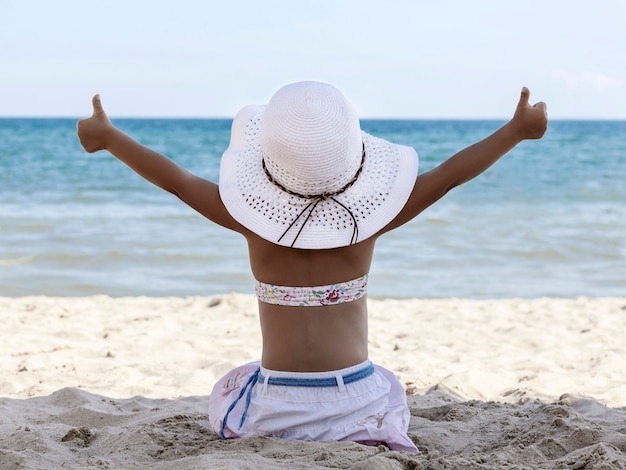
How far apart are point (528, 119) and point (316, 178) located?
672 mm

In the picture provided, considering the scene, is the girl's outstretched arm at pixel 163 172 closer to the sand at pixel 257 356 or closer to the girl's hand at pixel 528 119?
the sand at pixel 257 356

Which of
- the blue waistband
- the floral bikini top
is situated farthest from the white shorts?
the floral bikini top

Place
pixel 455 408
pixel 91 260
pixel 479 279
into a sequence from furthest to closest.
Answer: pixel 91 260 → pixel 479 279 → pixel 455 408

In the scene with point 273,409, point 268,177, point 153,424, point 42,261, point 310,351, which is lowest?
point 42,261

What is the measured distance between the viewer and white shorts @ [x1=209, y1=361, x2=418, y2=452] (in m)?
2.32

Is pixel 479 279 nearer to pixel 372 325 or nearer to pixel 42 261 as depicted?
pixel 372 325

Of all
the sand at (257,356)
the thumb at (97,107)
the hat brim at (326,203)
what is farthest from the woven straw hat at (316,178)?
the sand at (257,356)

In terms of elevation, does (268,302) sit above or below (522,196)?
above

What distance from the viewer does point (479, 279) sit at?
22.5 ft

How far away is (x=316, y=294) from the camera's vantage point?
232 cm

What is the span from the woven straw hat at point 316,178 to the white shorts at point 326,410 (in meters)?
0.42

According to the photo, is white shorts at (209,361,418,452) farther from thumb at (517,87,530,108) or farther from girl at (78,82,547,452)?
thumb at (517,87,530,108)

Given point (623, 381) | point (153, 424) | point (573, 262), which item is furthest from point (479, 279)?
point (153, 424)

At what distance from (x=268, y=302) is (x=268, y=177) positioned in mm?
381
